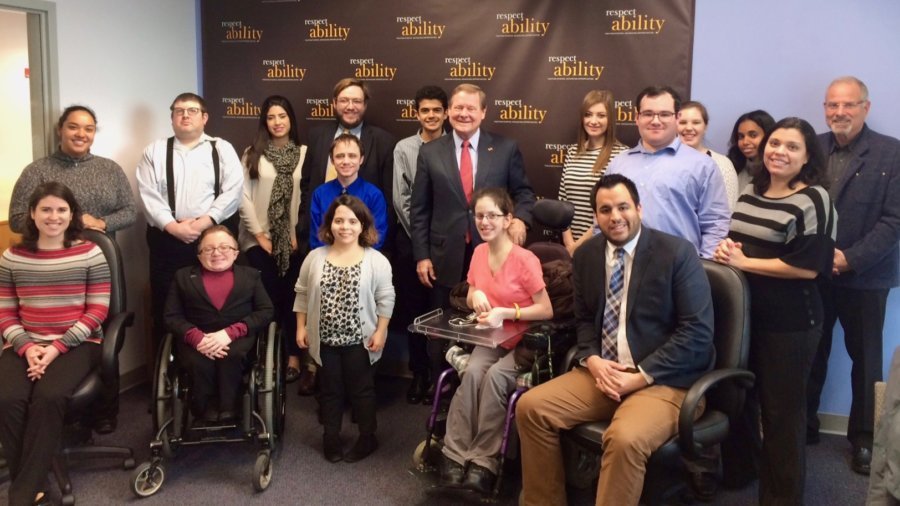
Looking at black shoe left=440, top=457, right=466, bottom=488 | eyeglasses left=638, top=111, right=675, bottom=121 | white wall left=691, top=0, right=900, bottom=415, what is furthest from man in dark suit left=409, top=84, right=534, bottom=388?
white wall left=691, top=0, right=900, bottom=415

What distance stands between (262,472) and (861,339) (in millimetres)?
2591

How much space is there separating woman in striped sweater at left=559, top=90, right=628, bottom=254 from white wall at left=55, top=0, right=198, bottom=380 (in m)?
2.37

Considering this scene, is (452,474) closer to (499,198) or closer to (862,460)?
(499,198)

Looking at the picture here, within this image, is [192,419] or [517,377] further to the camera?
[192,419]

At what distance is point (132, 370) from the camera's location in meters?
4.11

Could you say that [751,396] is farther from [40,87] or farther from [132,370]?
[40,87]

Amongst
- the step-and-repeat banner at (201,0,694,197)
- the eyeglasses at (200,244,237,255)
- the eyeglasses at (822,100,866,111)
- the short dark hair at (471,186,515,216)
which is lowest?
the eyeglasses at (200,244,237,255)

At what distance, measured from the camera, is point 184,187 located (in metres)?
3.61

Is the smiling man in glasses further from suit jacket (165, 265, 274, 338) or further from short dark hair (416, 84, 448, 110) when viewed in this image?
short dark hair (416, 84, 448, 110)

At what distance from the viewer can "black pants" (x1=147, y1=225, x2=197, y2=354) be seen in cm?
364

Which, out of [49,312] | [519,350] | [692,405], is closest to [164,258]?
[49,312]

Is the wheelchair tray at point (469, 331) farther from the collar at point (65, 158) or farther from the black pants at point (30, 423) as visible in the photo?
the collar at point (65, 158)

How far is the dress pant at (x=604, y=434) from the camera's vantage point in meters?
2.29

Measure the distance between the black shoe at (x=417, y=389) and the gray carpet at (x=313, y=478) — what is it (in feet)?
1.06
